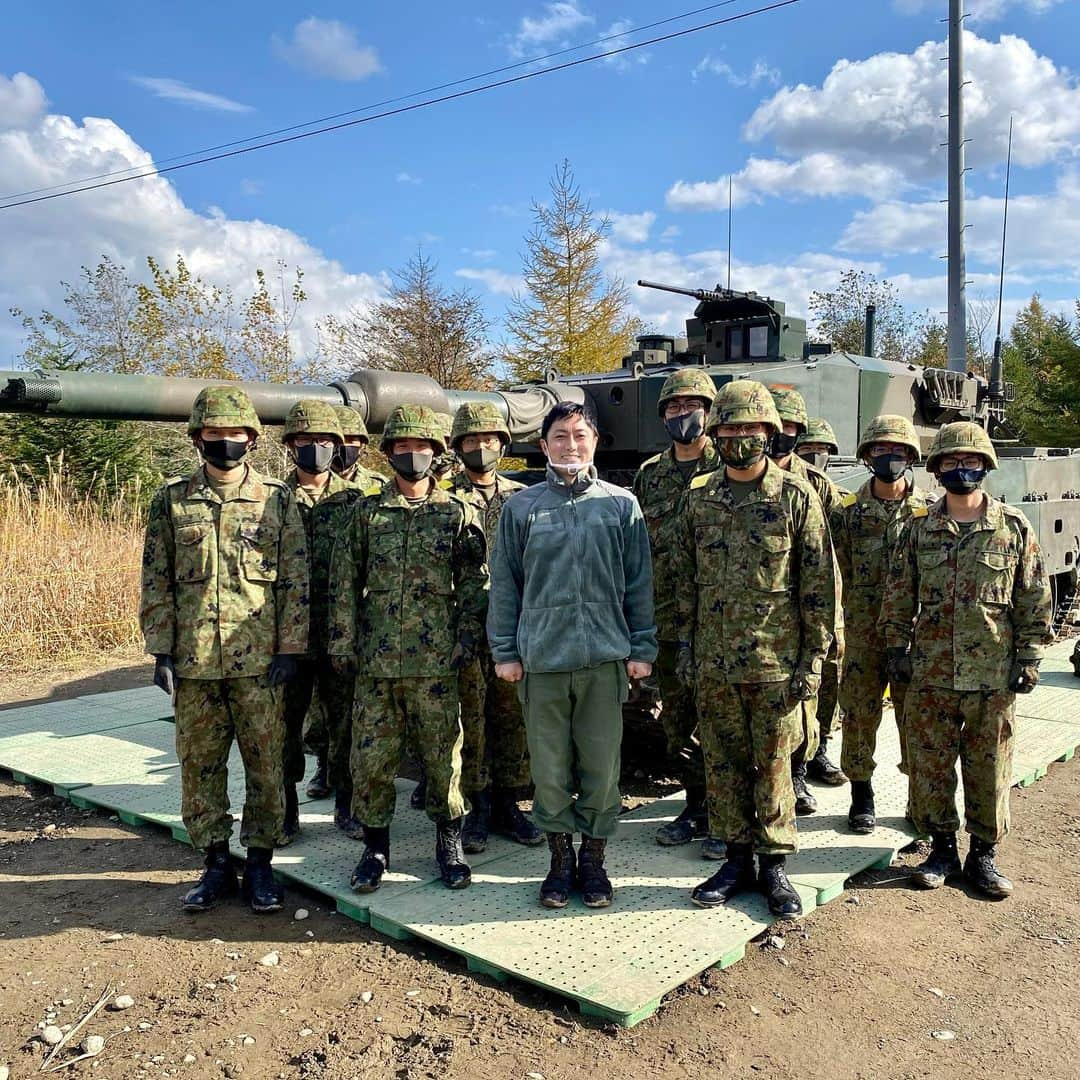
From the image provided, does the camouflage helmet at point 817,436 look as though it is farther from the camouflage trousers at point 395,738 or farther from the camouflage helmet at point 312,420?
the camouflage trousers at point 395,738

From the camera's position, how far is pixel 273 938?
4.20 metres

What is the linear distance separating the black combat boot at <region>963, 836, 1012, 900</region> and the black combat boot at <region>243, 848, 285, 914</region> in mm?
3001

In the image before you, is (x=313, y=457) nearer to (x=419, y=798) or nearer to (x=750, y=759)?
(x=419, y=798)

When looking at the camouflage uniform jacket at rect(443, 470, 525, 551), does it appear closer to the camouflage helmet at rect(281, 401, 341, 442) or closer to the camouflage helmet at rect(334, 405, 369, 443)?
the camouflage helmet at rect(281, 401, 341, 442)

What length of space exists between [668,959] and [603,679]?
1.03 meters

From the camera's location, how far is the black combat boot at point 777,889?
420 cm

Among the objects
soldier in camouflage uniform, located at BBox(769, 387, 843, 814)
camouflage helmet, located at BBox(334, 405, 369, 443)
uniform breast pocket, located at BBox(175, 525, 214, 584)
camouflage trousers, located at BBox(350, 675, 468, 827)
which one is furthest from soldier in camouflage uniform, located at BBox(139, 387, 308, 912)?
soldier in camouflage uniform, located at BBox(769, 387, 843, 814)

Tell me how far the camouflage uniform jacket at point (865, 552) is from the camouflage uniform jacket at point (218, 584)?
8.97ft

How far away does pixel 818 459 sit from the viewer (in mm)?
6871

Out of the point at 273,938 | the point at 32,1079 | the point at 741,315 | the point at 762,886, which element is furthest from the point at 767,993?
the point at 741,315

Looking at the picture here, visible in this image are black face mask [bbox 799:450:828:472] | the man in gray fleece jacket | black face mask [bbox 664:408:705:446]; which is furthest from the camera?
black face mask [bbox 799:450:828:472]

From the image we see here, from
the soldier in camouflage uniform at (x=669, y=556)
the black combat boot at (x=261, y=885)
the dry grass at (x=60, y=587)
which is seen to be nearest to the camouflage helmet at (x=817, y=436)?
the soldier in camouflage uniform at (x=669, y=556)

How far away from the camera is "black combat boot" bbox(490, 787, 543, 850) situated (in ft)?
16.5

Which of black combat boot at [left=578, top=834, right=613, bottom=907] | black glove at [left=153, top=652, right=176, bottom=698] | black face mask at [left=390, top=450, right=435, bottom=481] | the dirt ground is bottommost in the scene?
the dirt ground
